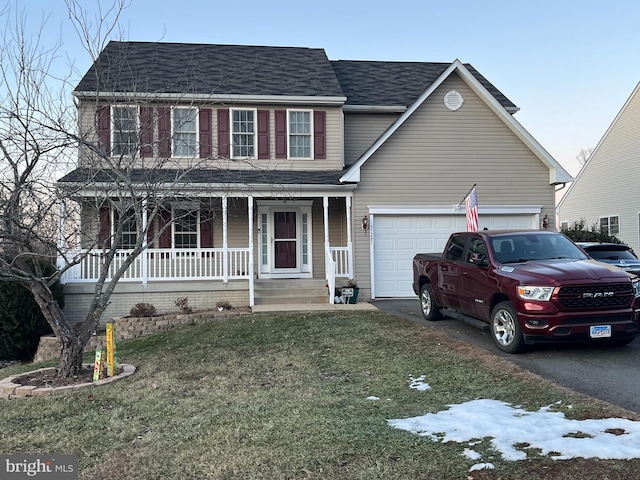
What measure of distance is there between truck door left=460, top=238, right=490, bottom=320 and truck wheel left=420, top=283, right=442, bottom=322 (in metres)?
1.49

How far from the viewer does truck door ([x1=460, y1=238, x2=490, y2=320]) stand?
8.06m

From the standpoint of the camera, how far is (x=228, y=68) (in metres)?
16.2

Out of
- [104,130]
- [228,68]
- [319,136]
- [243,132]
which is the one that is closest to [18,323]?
[104,130]

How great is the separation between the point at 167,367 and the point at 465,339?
4917 mm

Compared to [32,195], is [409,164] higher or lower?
higher

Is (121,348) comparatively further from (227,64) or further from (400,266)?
(227,64)

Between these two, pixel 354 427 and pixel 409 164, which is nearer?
pixel 354 427

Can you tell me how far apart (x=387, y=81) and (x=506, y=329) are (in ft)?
40.6

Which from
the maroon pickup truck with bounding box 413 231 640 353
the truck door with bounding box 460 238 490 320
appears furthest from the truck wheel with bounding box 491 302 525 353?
the truck door with bounding box 460 238 490 320

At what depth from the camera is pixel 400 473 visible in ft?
12.5

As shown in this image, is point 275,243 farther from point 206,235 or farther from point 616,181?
point 616,181

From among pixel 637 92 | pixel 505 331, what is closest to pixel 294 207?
pixel 505 331

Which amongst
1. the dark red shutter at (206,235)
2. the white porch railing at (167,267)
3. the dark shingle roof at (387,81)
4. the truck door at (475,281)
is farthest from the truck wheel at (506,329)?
the dark shingle roof at (387,81)

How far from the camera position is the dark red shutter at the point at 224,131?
49.9 feet
